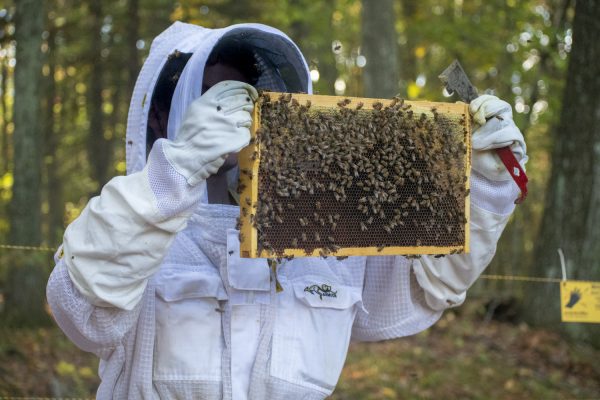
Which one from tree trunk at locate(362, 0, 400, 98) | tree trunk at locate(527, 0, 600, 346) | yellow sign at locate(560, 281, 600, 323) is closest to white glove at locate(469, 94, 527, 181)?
yellow sign at locate(560, 281, 600, 323)

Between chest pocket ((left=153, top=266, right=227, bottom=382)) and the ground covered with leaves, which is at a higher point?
chest pocket ((left=153, top=266, right=227, bottom=382))

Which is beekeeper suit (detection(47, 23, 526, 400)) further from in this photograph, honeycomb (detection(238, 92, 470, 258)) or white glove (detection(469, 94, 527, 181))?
honeycomb (detection(238, 92, 470, 258))

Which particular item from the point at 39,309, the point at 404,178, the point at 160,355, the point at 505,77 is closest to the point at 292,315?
the point at 160,355

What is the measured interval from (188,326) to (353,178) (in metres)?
0.81

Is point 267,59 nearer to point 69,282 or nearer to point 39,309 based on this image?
point 69,282

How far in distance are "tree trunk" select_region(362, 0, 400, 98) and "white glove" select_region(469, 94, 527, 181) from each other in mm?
6666

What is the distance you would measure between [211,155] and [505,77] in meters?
11.3

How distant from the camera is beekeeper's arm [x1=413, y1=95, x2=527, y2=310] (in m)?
2.82

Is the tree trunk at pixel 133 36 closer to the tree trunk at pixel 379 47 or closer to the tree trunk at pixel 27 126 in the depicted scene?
the tree trunk at pixel 27 126

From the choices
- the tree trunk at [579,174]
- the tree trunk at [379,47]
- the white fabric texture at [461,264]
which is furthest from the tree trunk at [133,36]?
the white fabric texture at [461,264]

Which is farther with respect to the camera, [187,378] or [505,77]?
[505,77]

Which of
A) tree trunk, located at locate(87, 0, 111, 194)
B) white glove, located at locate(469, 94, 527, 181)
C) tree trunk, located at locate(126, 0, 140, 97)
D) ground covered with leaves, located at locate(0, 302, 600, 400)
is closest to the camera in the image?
white glove, located at locate(469, 94, 527, 181)

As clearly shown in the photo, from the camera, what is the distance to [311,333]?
2713 millimetres

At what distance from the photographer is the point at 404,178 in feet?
8.93
